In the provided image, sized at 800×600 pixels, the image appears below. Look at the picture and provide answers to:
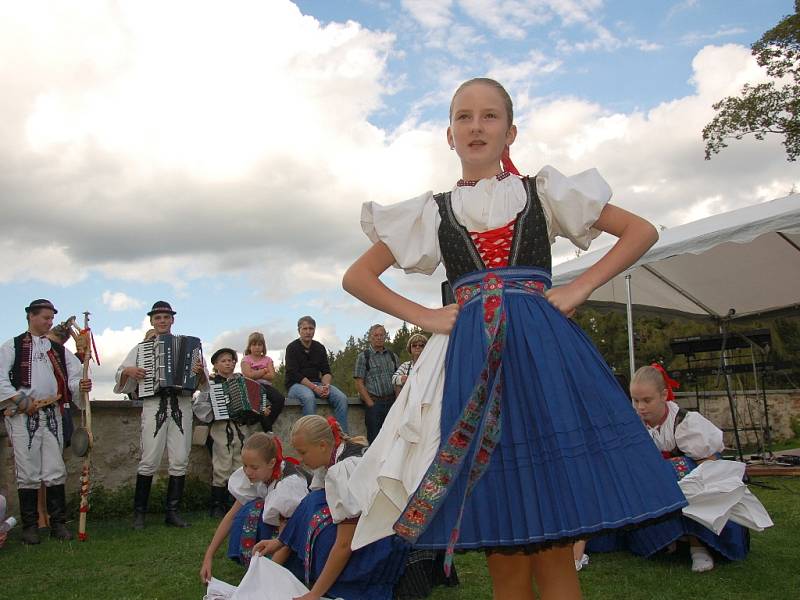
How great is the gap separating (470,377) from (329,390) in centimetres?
647

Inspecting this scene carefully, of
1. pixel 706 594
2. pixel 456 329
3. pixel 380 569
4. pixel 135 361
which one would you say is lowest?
pixel 706 594

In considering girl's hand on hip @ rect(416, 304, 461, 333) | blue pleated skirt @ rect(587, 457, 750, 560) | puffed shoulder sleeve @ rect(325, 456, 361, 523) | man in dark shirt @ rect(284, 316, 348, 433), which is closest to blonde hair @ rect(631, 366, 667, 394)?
blue pleated skirt @ rect(587, 457, 750, 560)

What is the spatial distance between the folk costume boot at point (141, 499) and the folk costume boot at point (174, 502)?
19 centimetres

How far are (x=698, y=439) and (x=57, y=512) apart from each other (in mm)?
4961

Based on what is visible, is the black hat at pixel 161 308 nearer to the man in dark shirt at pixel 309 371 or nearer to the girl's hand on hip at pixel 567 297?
the man in dark shirt at pixel 309 371

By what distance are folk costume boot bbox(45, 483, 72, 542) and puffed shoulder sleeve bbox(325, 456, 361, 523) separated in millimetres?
3588

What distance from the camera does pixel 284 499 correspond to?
4.04m

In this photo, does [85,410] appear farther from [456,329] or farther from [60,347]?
[456,329]

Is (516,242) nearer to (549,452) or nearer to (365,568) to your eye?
(549,452)

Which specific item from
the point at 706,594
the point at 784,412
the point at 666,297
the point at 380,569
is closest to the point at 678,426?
the point at 706,594

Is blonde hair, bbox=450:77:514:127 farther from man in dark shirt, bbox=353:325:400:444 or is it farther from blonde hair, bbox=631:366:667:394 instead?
man in dark shirt, bbox=353:325:400:444

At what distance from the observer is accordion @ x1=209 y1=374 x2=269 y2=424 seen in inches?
282

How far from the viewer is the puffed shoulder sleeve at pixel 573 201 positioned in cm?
208

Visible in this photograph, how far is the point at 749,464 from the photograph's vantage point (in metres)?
8.16
